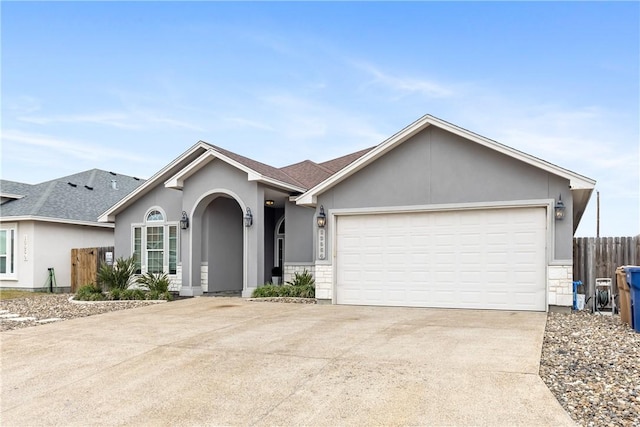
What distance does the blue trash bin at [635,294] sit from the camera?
8469 mm

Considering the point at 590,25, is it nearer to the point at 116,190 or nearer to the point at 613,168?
the point at 613,168

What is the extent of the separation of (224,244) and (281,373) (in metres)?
11.5

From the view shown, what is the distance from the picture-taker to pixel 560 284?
10.6m

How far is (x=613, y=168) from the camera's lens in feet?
57.0

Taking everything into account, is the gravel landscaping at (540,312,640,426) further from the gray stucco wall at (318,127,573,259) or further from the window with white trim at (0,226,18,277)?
the window with white trim at (0,226,18,277)

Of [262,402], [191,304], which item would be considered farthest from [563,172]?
[191,304]

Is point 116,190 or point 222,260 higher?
point 116,190

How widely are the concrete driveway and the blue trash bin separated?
1.48 metres

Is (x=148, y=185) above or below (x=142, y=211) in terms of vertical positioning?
above

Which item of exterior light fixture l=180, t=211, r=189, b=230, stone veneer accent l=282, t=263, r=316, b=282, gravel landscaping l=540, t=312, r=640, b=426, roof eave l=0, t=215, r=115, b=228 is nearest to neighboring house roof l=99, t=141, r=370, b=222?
exterior light fixture l=180, t=211, r=189, b=230

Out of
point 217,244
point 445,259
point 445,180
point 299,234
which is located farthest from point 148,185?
point 445,259

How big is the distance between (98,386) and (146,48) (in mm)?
12659

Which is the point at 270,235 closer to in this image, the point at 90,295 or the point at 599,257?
the point at 90,295

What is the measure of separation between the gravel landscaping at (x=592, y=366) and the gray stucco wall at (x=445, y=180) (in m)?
2.40
